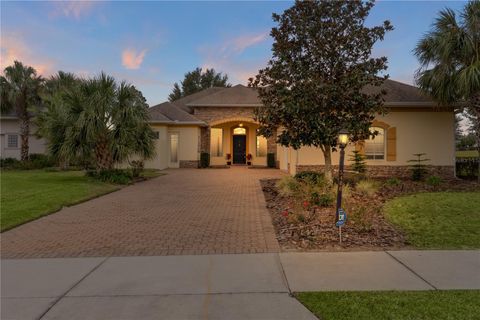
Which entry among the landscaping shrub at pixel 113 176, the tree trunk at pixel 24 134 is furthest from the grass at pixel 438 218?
the tree trunk at pixel 24 134

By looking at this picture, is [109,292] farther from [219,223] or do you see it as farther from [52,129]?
[52,129]

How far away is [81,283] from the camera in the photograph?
5.04m

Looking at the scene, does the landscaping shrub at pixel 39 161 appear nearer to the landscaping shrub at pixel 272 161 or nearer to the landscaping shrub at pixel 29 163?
the landscaping shrub at pixel 29 163

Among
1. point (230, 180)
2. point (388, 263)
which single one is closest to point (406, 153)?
point (230, 180)

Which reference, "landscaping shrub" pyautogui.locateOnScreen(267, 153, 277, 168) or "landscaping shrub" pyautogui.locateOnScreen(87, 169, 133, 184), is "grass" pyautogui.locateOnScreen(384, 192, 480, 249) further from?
"landscaping shrub" pyautogui.locateOnScreen(267, 153, 277, 168)

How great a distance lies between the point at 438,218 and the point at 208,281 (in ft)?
19.5

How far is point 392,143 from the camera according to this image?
18312 mm

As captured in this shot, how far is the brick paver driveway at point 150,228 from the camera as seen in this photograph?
6.70 m

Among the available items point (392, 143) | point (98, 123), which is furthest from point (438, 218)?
point (98, 123)

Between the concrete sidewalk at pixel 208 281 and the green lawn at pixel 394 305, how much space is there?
0.62 ft

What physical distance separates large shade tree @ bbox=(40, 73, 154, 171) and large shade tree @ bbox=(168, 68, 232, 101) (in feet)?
129

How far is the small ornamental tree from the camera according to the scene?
12.0 meters

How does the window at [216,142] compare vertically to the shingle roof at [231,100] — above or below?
below

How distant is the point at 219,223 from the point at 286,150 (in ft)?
45.7
